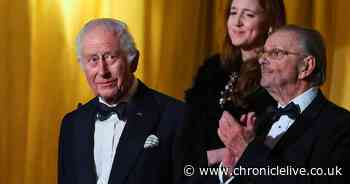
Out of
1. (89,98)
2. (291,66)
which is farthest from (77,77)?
(291,66)

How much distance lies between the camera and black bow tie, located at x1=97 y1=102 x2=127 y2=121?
7.07ft

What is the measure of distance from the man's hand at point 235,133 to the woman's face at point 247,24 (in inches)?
7.6

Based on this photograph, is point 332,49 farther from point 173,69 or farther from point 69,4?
point 69,4

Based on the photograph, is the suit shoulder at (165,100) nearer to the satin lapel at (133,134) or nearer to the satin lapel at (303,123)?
the satin lapel at (133,134)

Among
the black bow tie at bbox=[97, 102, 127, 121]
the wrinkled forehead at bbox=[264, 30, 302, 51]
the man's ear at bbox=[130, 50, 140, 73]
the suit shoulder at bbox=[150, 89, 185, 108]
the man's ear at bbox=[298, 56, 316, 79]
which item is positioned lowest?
the black bow tie at bbox=[97, 102, 127, 121]

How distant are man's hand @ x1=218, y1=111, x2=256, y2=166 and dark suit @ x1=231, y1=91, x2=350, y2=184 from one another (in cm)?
2

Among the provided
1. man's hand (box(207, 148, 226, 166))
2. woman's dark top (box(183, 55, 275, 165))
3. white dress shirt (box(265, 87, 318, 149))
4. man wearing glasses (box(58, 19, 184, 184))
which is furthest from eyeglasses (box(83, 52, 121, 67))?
white dress shirt (box(265, 87, 318, 149))

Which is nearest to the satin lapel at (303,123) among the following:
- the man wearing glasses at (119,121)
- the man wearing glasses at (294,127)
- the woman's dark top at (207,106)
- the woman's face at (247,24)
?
the man wearing glasses at (294,127)

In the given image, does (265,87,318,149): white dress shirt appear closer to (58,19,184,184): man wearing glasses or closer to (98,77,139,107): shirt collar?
(58,19,184,184): man wearing glasses

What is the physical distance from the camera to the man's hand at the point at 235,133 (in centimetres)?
200

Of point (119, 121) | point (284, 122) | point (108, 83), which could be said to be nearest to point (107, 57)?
point (108, 83)

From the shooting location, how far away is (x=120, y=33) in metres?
2.11

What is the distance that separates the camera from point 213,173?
2.07 m

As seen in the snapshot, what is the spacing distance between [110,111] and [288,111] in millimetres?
513
